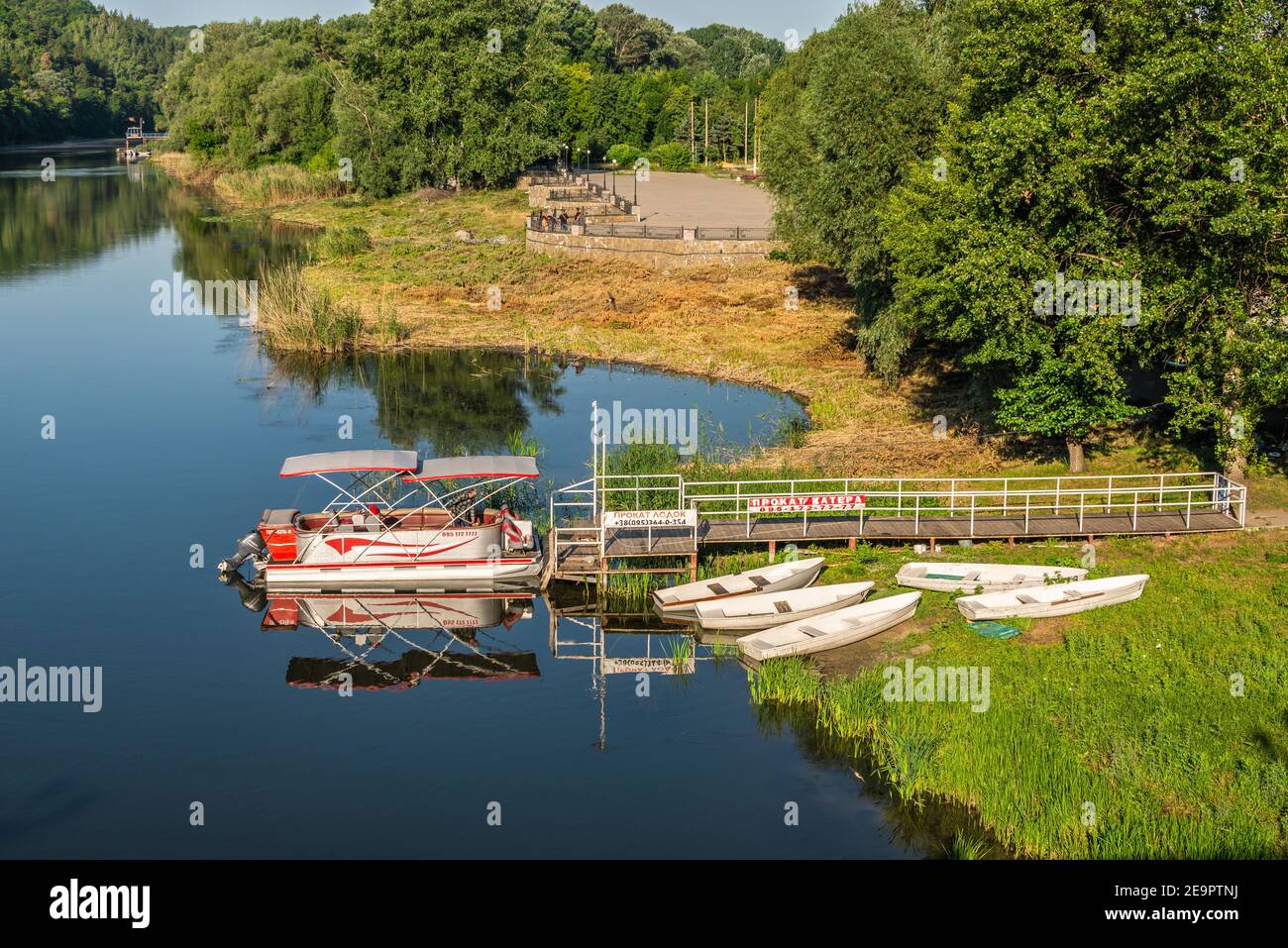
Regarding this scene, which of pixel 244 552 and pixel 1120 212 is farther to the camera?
pixel 1120 212

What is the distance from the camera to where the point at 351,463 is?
39.9 m

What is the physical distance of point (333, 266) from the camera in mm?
89125

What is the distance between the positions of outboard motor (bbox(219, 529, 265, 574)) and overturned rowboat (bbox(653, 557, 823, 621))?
12.1 m

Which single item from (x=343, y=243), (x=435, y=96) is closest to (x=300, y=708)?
(x=343, y=243)

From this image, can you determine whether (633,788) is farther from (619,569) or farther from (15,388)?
(15,388)

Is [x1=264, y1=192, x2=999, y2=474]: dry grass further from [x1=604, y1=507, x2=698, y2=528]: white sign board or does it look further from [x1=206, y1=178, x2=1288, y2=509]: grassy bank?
[x1=604, y1=507, x2=698, y2=528]: white sign board

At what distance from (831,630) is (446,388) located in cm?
3300

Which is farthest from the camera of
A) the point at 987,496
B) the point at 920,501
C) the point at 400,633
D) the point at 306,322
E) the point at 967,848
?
the point at 306,322

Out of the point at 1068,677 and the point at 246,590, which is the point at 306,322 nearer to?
the point at 246,590

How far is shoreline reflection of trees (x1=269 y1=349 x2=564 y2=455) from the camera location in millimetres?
53875

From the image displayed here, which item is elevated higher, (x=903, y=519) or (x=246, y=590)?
(x=903, y=519)

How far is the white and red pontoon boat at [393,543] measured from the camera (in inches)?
1523

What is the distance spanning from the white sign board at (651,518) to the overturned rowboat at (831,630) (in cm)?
479

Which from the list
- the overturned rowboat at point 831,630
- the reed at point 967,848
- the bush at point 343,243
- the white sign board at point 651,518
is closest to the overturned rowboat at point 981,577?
the overturned rowboat at point 831,630
